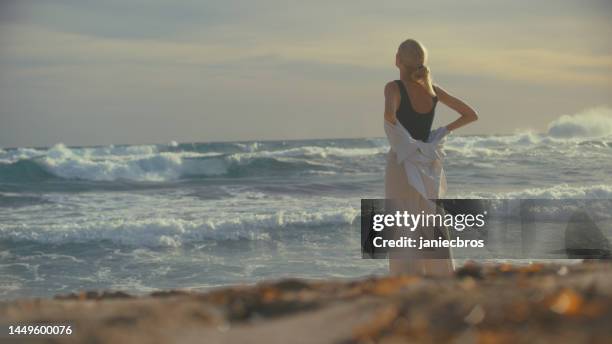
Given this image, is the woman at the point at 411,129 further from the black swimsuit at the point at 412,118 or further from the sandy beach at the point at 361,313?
the sandy beach at the point at 361,313

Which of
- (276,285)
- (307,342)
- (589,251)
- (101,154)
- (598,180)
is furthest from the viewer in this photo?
(101,154)

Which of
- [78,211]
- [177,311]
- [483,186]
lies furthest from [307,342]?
[483,186]

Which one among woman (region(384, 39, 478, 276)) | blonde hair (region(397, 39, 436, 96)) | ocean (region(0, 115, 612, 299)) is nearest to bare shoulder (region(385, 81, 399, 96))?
woman (region(384, 39, 478, 276))

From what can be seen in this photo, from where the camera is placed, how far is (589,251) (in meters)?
8.44

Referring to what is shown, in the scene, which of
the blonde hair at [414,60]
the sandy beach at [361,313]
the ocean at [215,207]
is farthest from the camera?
the ocean at [215,207]

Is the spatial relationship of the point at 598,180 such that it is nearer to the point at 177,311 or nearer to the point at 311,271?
the point at 311,271

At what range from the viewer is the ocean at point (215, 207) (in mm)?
8203

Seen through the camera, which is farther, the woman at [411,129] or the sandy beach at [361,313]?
the woman at [411,129]

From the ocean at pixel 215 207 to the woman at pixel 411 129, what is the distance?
3.21 meters

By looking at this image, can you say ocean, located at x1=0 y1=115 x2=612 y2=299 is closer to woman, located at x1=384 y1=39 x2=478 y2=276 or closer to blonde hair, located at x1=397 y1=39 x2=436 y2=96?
woman, located at x1=384 y1=39 x2=478 y2=276

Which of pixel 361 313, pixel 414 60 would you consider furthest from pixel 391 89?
pixel 361 313

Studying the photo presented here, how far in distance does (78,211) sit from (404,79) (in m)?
10.6

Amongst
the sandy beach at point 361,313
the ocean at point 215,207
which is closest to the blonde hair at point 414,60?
the sandy beach at point 361,313

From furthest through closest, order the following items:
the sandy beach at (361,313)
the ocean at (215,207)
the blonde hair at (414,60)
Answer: the ocean at (215,207) → the blonde hair at (414,60) → the sandy beach at (361,313)
